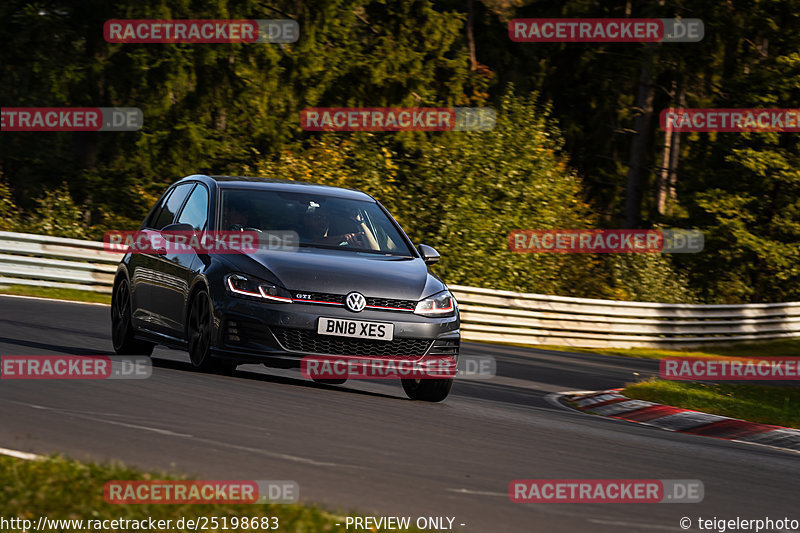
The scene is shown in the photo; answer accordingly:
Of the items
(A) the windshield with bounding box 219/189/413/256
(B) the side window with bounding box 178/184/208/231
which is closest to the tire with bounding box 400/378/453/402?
(A) the windshield with bounding box 219/189/413/256

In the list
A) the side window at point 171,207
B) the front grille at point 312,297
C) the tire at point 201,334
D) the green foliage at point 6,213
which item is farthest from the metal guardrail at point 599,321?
the front grille at point 312,297

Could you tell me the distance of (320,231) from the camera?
35.5 ft

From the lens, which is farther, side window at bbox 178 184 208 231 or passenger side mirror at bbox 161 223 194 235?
side window at bbox 178 184 208 231

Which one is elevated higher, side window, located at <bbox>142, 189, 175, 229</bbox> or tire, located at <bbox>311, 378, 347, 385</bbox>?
side window, located at <bbox>142, 189, 175, 229</bbox>

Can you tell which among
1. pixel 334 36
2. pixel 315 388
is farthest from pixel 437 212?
pixel 315 388

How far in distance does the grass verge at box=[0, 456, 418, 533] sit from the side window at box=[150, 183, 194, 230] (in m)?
6.00

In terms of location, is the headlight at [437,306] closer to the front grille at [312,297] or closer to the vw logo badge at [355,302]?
the vw logo badge at [355,302]

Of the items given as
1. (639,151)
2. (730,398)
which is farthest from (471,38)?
(730,398)

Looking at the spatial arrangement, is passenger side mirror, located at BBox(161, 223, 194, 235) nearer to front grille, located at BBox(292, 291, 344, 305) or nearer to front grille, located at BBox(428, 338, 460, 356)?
front grille, located at BBox(292, 291, 344, 305)

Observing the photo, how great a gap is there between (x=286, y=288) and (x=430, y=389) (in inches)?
73.4

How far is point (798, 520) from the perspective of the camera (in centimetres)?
691

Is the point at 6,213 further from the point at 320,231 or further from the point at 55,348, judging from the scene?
the point at 320,231

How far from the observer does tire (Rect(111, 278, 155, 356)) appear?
38.2 ft

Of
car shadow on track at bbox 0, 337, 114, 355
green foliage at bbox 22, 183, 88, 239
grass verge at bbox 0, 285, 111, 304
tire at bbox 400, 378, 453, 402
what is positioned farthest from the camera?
green foliage at bbox 22, 183, 88, 239
